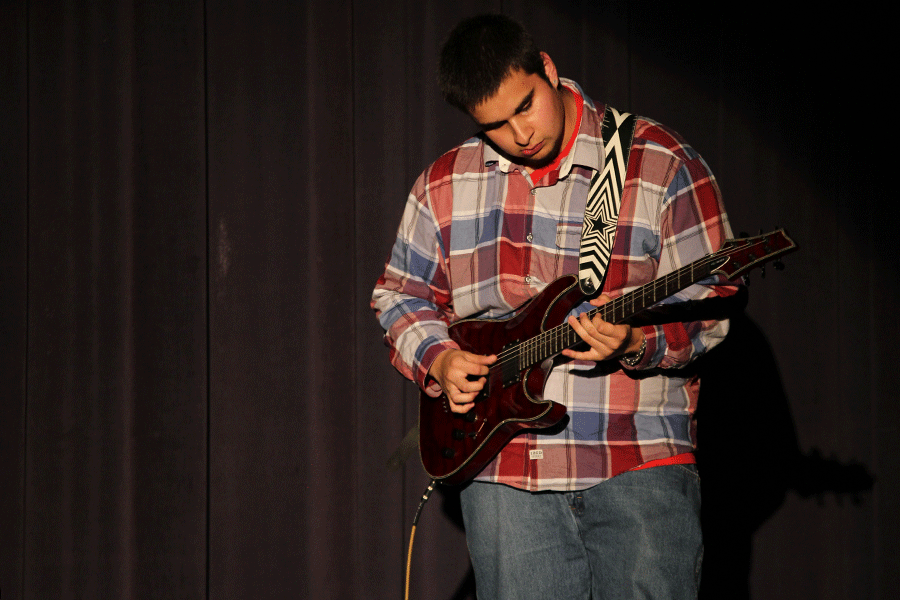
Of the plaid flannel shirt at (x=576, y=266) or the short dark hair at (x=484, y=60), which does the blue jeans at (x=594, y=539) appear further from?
the short dark hair at (x=484, y=60)

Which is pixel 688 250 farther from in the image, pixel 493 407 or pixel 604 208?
pixel 493 407

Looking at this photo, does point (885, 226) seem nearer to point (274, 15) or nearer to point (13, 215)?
point (274, 15)

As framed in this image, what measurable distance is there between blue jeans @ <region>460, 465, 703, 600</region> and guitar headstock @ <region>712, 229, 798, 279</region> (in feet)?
1.48

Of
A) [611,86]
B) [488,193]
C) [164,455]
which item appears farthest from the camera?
[611,86]

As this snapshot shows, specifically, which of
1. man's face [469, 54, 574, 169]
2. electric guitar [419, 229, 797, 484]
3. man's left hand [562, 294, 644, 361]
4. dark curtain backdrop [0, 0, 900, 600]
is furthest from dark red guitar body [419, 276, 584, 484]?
dark curtain backdrop [0, 0, 900, 600]

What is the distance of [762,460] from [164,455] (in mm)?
2077

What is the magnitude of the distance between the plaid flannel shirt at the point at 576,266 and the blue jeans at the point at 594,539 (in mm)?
42

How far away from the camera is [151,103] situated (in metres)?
2.58

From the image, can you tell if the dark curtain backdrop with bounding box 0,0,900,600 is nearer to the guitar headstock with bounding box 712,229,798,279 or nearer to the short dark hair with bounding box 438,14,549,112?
the short dark hair with bounding box 438,14,549,112

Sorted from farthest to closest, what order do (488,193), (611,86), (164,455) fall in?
(611,86)
(164,455)
(488,193)

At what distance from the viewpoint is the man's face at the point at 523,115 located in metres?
1.55

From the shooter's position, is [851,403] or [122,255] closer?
[122,255]

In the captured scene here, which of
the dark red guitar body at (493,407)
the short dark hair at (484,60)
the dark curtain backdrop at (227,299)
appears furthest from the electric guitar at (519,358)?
the dark curtain backdrop at (227,299)

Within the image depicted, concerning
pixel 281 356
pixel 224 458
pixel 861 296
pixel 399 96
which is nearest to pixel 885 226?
pixel 861 296
